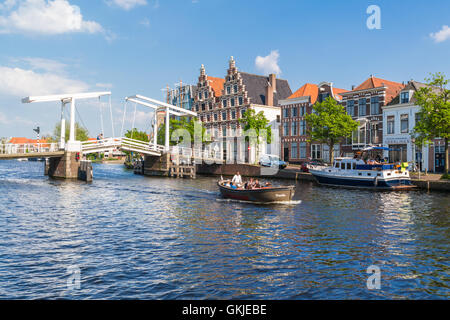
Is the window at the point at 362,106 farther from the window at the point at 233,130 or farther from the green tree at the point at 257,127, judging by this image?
the window at the point at 233,130

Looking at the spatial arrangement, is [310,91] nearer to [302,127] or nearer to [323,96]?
[323,96]

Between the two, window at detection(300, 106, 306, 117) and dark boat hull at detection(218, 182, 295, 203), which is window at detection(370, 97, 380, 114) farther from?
dark boat hull at detection(218, 182, 295, 203)

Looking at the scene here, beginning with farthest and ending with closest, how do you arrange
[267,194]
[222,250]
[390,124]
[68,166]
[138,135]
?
1. [138,135]
2. [390,124]
3. [68,166]
4. [267,194]
5. [222,250]

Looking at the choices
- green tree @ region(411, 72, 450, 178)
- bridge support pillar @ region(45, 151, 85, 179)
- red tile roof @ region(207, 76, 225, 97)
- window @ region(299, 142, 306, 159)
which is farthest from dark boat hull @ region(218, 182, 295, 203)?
red tile roof @ region(207, 76, 225, 97)

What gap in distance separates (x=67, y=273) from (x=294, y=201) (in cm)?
1840

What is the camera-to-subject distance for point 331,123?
47.3 metres

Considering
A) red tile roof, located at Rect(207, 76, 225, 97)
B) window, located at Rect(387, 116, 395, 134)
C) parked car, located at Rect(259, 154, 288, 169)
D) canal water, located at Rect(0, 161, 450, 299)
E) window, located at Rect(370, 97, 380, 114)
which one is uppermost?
red tile roof, located at Rect(207, 76, 225, 97)

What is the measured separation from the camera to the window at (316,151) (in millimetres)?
56500

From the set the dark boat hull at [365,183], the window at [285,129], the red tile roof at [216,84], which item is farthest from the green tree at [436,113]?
the red tile roof at [216,84]

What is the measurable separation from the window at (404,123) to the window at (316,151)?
42.5 feet

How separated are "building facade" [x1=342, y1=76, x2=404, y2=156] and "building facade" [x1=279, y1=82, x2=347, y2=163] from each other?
4.26 meters

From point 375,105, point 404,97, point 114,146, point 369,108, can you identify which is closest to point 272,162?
point 369,108

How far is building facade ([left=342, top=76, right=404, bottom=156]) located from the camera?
48406 millimetres

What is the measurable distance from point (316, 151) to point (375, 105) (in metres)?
11.3
